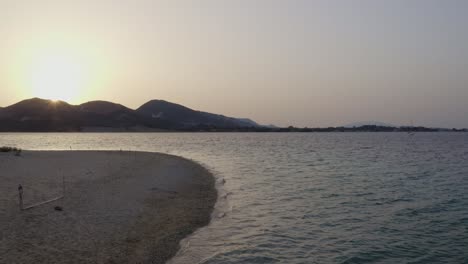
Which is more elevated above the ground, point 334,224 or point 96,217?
point 96,217

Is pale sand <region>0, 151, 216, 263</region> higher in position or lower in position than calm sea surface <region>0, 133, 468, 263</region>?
higher

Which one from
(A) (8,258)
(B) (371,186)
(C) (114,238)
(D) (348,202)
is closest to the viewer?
(A) (8,258)

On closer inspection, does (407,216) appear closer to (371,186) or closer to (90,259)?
(371,186)

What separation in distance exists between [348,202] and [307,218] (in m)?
5.84

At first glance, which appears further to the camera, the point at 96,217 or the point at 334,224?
the point at 334,224

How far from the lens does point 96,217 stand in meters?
18.6

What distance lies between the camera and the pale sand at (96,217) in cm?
1380

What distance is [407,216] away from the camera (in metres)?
22.2

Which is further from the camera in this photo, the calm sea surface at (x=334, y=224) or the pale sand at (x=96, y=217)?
the calm sea surface at (x=334, y=224)

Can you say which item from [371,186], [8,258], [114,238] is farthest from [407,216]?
[8,258]

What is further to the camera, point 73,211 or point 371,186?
point 371,186

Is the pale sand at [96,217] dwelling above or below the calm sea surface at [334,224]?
above

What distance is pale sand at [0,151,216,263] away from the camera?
45.3 feet

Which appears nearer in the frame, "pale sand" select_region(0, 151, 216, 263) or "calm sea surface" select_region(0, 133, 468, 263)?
"pale sand" select_region(0, 151, 216, 263)
